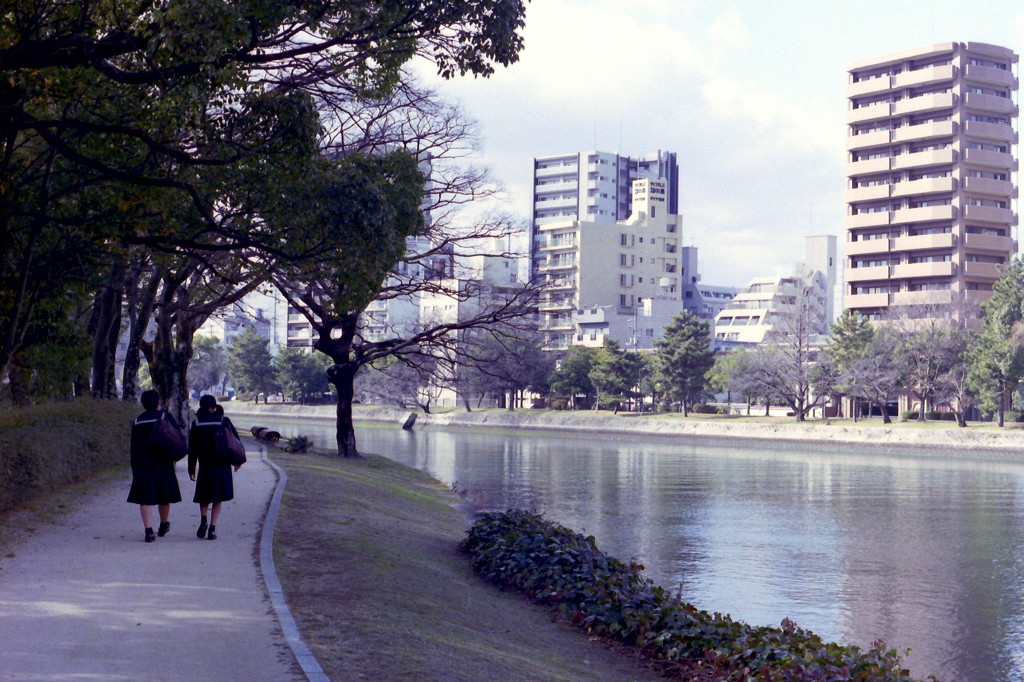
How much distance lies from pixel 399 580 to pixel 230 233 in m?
5.44

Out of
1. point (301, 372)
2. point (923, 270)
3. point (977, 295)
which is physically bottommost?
point (301, 372)

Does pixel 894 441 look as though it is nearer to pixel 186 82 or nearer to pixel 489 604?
pixel 489 604

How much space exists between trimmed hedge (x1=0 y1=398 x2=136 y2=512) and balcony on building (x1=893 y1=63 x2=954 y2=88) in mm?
76450

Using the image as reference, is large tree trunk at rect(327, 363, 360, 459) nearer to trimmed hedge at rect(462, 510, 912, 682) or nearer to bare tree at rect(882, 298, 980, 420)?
trimmed hedge at rect(462, 510, 912, 682)

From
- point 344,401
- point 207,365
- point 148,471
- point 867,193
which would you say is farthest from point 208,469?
point 207,365

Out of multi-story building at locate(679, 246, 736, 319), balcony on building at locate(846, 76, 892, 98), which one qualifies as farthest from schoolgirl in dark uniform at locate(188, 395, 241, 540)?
multi-story building at locate(679, 246, 736, 319)

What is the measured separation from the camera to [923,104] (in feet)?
274

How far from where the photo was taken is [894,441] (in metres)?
57.8

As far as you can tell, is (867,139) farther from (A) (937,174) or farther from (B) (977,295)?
(B) (977,295)

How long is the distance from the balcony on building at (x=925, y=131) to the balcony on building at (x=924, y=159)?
1.28 metres

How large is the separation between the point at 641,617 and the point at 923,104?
3223 inches

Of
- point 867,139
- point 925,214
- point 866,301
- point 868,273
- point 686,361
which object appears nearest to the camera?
point 686,361

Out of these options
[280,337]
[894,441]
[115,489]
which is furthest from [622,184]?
[115,489]

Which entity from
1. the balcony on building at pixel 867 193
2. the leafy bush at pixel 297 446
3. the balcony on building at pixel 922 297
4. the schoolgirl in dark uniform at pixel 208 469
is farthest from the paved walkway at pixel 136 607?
the balcony on building at pixel 867 193
